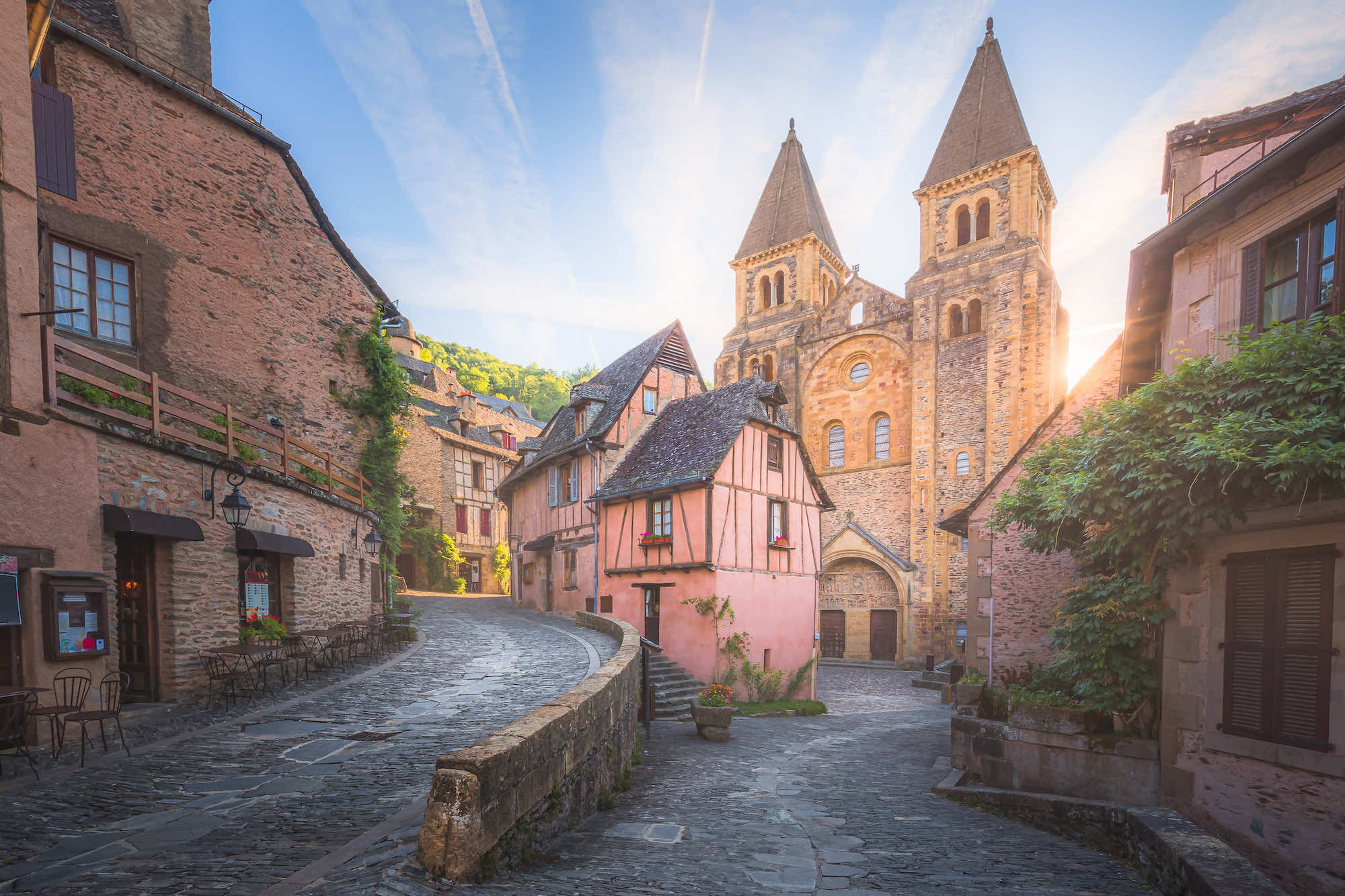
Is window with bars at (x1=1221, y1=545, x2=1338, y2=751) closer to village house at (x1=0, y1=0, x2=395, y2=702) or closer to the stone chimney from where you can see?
village house at (x1=0, y1=0, x2=395, y2=702)

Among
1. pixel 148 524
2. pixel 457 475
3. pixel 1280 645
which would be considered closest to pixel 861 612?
pixel 457 475

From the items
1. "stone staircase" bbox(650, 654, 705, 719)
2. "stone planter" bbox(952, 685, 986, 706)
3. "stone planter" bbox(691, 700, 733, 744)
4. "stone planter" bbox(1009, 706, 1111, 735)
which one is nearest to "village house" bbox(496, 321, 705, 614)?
"stone staircase" bbox(650, 654, 705, 719)

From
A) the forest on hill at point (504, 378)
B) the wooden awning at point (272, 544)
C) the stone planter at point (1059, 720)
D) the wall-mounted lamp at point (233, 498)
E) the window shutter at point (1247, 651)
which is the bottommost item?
the stone planter at point (1059, 720)

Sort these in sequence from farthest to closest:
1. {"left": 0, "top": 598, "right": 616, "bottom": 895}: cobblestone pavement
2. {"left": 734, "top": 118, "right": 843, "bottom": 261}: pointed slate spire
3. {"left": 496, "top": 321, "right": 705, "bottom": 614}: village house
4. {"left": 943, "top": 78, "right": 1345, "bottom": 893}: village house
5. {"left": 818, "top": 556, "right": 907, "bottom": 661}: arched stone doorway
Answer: {"left": 734, "top": 118, "right": 843, "bottom": 261}: pointed slate spire < {"left": 818, "top": 556, "right": 907, "bottom": 661}: arched stone doorway < {"left": 496, "top": 321, "right": 705, "bottom": 614}: village house < {"left": 943, "top": 78, "right": 1345, "bottom": 893}: village house < {"left": 0, "top": 598, "right": 616, "bottom": 895}: cobblestone pavement

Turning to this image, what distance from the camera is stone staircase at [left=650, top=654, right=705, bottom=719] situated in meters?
13.2

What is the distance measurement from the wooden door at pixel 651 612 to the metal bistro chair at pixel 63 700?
468 inches

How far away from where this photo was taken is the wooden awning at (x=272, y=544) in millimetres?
9516

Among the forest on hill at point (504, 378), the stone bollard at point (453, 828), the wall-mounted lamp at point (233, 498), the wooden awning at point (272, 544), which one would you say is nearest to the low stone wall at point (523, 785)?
the stone bollard at point (453, 828)

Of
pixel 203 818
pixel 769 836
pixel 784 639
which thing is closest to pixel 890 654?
pixel 784 639

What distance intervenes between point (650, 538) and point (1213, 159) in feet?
41.5

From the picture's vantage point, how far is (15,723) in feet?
20.0

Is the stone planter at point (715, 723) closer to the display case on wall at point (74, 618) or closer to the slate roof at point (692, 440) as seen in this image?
the slate roof at point (692, 440)

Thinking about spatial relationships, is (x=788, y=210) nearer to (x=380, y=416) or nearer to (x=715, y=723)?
(x=380, y=416)

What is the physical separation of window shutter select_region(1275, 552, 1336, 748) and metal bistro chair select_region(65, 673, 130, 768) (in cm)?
1003
